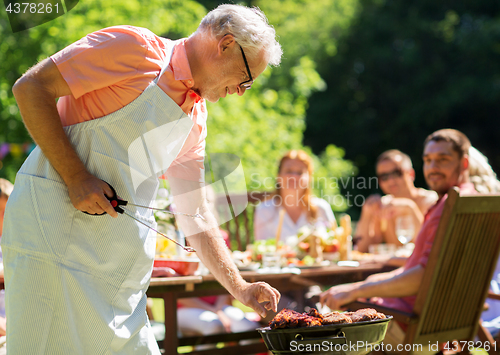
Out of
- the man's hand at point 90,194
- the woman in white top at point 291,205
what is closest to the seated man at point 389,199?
the woman in white top at point 291,205

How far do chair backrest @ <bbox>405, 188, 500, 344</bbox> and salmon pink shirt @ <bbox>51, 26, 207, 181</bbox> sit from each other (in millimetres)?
1476

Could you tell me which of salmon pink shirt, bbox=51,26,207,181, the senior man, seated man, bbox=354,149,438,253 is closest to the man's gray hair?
the senior man

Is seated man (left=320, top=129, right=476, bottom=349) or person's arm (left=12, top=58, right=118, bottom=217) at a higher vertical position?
person's arm (left=12, top=58, right=118, bottom=217)

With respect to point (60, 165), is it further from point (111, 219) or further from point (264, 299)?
point (264, 299)

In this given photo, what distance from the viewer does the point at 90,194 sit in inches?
52.4

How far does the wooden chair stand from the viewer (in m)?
2.43

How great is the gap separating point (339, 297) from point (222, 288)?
595 millimetres

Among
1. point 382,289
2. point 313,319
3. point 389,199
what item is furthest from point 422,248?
point 389,199

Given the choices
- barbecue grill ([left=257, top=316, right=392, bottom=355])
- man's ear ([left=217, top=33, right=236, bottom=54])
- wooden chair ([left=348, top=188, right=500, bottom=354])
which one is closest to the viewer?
barbecue grill ([left=257, top=316, right=392, bottom=355])

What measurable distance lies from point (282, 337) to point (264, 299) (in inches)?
8.4

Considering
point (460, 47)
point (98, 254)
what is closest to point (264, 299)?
point (98, 254)

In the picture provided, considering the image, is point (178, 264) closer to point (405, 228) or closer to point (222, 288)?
point (222, 288)

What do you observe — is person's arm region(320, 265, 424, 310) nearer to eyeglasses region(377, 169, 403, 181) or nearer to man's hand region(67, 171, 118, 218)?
man's hand region(67, 171, 118, 218)

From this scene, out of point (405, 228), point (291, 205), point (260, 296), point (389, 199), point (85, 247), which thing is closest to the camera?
point (85, 247)
